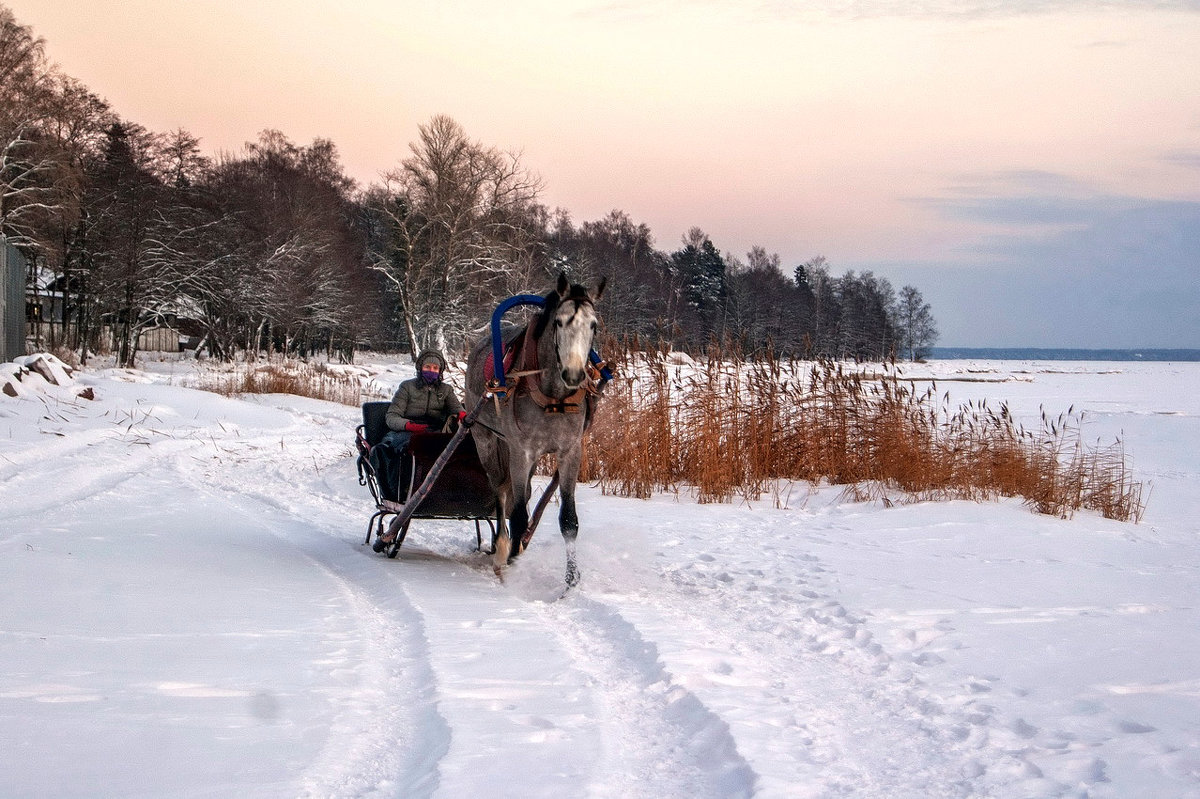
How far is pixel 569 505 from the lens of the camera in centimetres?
639

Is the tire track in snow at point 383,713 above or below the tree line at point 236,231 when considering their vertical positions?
below

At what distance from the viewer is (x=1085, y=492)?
10281 mm

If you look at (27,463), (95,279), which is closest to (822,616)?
(27,463)

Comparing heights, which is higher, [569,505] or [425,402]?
[425,402]

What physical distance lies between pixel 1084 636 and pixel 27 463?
10.7m

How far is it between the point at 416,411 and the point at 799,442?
4.86 meters

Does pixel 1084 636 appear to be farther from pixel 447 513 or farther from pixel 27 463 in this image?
pixel 27 463

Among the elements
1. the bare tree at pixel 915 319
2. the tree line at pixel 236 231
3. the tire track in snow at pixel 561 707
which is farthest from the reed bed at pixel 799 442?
the bare tree at pixel 915 319

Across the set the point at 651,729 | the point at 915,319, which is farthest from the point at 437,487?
the point at 915,319

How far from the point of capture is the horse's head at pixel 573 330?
5598 millimetres

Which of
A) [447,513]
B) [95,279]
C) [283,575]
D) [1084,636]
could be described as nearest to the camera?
[1084,636]

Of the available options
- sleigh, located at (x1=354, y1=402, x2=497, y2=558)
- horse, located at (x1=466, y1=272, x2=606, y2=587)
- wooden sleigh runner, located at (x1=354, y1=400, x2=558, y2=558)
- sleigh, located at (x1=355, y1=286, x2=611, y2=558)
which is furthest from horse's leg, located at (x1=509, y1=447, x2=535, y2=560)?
sleigh, located at (x1=354, y1=402, x2=497, y2=558)

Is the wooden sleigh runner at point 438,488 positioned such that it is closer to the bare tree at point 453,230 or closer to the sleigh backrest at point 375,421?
the sleigh backrest at point 375,421

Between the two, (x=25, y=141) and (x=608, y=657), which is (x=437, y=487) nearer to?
(x=608, y=657)
